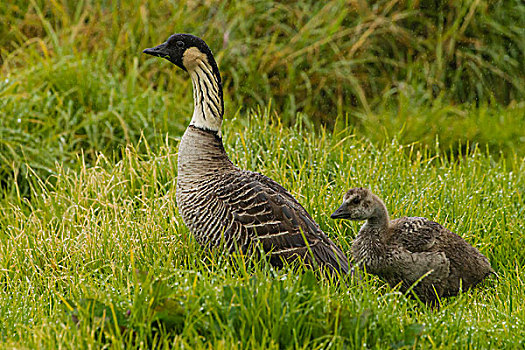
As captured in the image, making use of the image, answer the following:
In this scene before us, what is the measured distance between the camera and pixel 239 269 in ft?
12.2

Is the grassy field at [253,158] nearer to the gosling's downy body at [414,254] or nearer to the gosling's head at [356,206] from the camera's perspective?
the gosling's downy body at [414,254]

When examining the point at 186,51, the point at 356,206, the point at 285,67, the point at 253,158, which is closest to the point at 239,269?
the point at 356,206

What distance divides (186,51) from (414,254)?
1.89m

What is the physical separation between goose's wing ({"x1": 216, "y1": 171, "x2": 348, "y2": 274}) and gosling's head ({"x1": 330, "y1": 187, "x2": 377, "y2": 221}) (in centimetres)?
19

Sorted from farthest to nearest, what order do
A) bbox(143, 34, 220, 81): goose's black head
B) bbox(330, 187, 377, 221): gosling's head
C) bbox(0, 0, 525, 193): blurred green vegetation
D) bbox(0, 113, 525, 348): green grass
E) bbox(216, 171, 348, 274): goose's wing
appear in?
bbox(0, 0, 525, 193): blurred green vegetation
bbox(143, 34, 220, 81): goose's black head
bbox(330, 187, 377, 221): gosling's head
bbox(216, 171, 348, 274): goose's wing
bbox(0, 113, 525, 348): green grass

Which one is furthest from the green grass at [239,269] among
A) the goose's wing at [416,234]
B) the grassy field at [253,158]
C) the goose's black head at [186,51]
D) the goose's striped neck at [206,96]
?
the goose's black head at [186,51]

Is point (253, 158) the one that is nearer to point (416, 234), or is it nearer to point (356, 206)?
point (356, 206)

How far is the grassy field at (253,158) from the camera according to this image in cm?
324

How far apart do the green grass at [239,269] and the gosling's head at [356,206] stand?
41 centimetres

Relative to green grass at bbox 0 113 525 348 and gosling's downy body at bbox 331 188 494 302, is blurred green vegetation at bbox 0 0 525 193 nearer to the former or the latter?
green grass at bbox 0 113 525 348

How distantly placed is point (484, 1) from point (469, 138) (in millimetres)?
1954

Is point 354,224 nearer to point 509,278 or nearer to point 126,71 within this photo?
point 509,278

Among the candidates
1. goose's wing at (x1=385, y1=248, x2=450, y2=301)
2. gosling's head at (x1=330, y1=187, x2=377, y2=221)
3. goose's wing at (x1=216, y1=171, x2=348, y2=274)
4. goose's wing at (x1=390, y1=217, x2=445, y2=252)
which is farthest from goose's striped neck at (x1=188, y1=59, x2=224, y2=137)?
goose's wing at (x1=385, y1=248, x2=450, y2=301)

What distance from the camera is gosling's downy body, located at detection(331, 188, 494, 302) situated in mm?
4199
